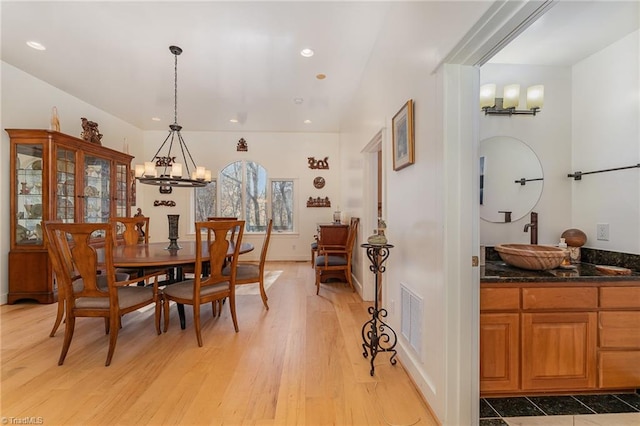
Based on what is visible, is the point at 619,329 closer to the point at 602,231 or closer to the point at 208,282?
the point at 602,231

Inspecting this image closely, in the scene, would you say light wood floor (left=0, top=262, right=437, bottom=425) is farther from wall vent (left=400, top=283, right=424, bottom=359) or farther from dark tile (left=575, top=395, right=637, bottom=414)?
dark tile (left=575, top=395, right=637, bottom=414)

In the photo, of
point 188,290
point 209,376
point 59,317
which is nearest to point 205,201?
point 59,317

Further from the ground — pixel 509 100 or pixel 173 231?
pixel 509 100

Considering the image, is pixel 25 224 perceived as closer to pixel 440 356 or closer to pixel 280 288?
pixel 280 288

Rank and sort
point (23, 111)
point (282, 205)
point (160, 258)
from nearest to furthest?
1. point (160, 258)
2. point (23, 111)
3. point (282, 205)

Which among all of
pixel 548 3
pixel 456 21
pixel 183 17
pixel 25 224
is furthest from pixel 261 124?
pixel 548 3

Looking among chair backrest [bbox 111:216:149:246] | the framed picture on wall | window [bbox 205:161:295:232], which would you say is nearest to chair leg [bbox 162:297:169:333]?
chair backrest [bbox 111:216:149:246]

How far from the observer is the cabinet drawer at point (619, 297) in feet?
5.25

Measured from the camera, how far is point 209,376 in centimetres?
193

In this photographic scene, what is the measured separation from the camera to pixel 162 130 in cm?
616

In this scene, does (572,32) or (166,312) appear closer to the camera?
(572,32)

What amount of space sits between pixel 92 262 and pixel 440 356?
2.58 meters

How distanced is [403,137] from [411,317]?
1.35m

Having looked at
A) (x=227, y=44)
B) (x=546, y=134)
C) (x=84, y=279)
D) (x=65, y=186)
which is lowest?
(x=84, y=279)
